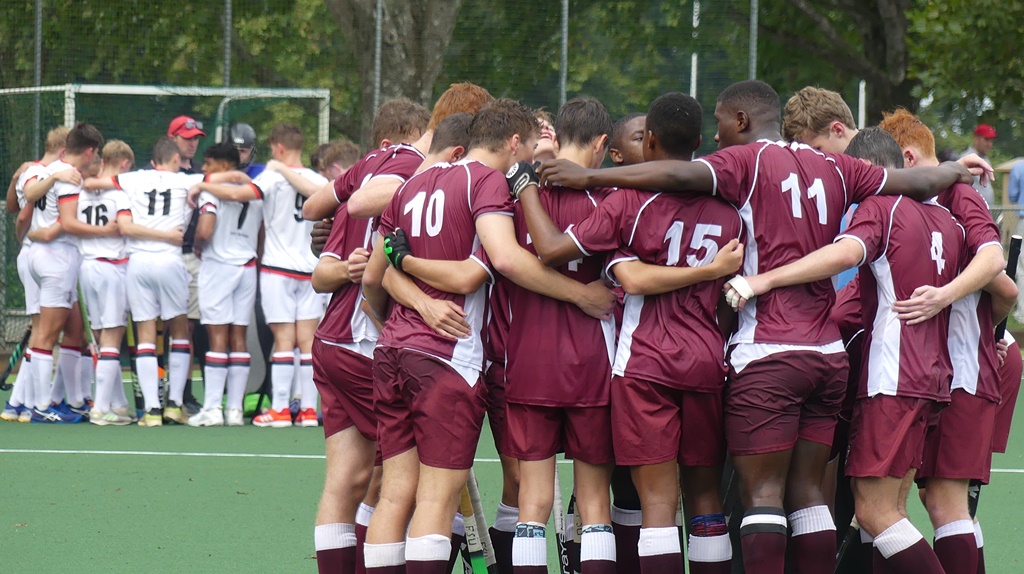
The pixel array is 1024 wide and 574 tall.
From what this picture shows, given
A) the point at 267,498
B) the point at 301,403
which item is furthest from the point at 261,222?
the point at 267,498

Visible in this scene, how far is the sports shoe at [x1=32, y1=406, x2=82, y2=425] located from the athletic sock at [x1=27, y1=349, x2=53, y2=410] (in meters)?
0.04

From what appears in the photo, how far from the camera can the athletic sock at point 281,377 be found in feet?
33.9

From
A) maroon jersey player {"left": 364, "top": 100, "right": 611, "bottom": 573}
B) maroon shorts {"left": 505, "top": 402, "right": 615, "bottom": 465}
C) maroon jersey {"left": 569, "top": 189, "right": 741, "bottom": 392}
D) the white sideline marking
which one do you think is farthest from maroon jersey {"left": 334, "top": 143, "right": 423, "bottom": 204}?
the white sideline marking

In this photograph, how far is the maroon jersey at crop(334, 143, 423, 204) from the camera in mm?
5293

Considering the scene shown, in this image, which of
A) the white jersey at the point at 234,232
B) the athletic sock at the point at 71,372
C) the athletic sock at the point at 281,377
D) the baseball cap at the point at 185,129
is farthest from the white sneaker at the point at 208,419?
the baseball cap at the point at 185,129

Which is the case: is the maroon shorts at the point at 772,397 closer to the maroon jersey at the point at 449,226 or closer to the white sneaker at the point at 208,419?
the maroon jersey at the point at 449,226

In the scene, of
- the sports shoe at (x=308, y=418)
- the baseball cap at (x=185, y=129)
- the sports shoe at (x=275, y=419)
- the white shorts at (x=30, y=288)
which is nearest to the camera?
the sports shoe at (x=275, y=419)

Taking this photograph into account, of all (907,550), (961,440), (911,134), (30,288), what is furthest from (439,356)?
(30,288)

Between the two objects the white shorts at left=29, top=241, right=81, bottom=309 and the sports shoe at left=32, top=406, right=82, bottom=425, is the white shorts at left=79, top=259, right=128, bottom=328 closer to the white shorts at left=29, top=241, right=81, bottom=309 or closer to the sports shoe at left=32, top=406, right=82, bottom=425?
the white shorts at left=29, top=241, right=81, bottom=309

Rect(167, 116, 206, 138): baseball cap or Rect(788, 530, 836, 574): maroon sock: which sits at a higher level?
Rect(167, 116, 206, 138): baseball cap

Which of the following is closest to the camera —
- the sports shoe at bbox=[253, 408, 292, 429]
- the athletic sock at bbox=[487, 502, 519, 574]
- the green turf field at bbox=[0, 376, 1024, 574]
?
the athletic sock at bbox=[487, 502, 519, 574]

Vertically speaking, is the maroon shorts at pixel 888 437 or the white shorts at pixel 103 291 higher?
the maroon shorts at pixel 888 437

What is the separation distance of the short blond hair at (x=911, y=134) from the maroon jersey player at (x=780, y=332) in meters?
0.64

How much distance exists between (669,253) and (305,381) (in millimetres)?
6835
